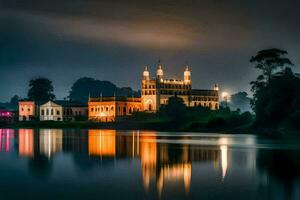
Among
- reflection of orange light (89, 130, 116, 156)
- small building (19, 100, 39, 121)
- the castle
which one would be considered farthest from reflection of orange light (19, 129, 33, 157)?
small building (19, 100, 39, 121)

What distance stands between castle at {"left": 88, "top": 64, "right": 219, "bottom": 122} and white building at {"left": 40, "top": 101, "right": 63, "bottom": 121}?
10718 millimetres

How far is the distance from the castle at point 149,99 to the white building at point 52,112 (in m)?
10.7

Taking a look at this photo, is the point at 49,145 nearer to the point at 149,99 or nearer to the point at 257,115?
the point at 257,115

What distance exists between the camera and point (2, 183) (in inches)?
1193

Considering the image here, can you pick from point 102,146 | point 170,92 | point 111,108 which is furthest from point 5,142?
point 170,92

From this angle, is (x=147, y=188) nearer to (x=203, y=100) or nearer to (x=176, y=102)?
(x=176, y=102)

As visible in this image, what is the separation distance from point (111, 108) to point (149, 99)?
11.9m

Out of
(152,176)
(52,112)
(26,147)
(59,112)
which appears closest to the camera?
(152,176)

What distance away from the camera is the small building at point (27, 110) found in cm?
19481

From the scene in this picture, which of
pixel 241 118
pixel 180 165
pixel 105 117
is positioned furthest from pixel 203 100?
pixel 180 165

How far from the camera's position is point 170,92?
183500 mm

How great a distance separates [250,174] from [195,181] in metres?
4.60

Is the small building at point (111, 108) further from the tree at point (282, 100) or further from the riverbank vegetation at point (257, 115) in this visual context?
the tree at point (282, 100)

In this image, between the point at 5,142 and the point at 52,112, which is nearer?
the point at 5,142
